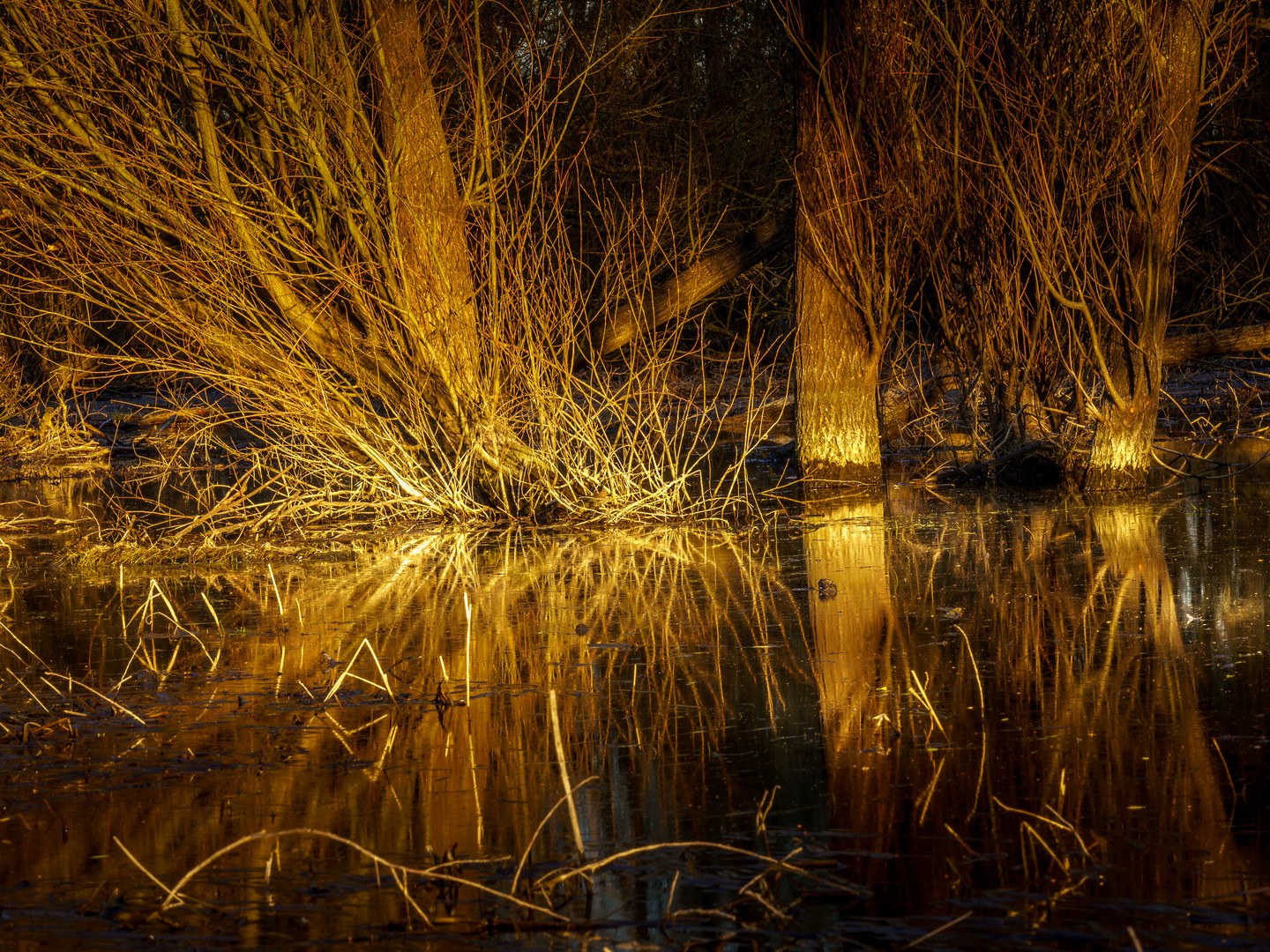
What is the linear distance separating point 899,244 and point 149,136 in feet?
17.2

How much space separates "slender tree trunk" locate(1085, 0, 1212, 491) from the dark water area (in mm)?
2637

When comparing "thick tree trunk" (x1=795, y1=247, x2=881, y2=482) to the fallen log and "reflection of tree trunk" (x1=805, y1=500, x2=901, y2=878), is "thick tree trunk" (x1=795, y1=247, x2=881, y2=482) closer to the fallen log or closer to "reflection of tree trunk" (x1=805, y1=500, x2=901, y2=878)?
"reflection of tree trunk" (x1=805, y1=500, x2=901, y2=878)

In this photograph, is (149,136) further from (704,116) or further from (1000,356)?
(704,116)

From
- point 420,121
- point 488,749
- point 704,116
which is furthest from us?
point 704,116

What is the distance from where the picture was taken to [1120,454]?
10.2m

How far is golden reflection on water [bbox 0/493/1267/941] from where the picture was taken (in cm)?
341

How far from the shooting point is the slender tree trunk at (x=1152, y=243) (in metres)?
9.32

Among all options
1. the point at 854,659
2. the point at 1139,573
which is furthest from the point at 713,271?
the point at 854,659

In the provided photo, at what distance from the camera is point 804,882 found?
10.6 feet

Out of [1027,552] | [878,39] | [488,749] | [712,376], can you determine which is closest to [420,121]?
[878,39]

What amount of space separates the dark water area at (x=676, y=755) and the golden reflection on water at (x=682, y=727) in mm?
16

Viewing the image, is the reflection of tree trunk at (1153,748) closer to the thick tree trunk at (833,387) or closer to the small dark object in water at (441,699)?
the small dark object in water at (441,699)

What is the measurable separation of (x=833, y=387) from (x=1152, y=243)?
8.50ft

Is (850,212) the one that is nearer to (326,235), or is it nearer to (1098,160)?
(1098,160)
